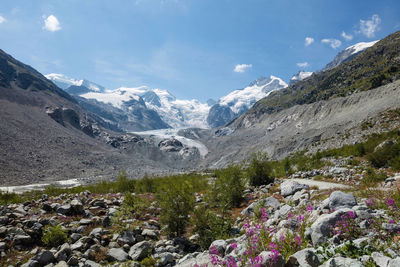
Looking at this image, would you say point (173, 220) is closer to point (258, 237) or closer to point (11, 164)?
point (258, 237)

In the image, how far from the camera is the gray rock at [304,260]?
454cm

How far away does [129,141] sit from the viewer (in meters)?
194

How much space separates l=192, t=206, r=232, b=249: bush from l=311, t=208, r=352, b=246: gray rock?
4.02 meters

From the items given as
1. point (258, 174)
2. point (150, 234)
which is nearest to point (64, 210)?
point (150, 234)

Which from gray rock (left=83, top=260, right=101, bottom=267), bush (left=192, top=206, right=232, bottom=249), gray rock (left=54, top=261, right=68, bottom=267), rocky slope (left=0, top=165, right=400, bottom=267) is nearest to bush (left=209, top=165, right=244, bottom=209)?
rocky slope (left=0, top=165, right=400, bottom=267)

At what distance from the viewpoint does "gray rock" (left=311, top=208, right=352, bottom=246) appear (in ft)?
18.2

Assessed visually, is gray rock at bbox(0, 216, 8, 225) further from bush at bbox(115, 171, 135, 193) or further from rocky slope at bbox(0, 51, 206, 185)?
rocky slope at bbox(0, 51, 206, 185)

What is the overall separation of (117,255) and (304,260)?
6950mm

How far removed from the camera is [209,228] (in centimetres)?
1063

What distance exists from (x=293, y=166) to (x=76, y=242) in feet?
105

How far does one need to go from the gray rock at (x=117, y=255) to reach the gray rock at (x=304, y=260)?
631 centimetres

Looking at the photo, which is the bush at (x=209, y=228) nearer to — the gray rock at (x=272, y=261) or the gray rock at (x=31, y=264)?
the gray rock at (x=272, y=261)

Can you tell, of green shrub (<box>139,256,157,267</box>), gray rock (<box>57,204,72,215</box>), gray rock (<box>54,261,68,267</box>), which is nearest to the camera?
gray rock (<box>54,261,68,267</box>)

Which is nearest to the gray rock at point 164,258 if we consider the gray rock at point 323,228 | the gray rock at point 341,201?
the gray rock at point 323,228
